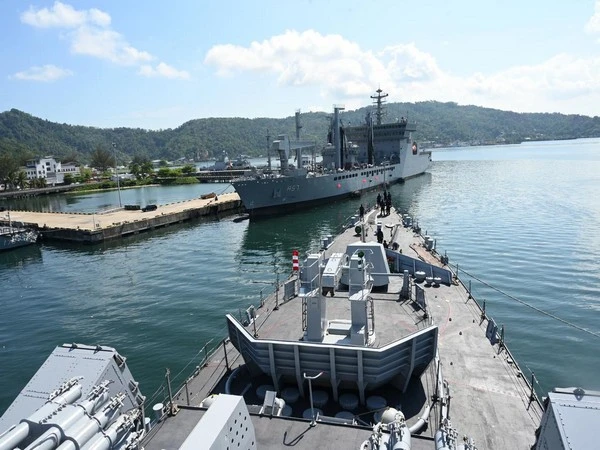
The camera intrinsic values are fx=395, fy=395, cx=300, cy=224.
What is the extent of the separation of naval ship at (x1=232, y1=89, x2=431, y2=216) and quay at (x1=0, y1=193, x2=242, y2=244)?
384 inches

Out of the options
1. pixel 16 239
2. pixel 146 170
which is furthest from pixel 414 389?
pixel 146 170

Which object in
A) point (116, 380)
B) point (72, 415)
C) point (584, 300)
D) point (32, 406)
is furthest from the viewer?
point (584, 300)

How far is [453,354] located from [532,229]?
36.9 metres

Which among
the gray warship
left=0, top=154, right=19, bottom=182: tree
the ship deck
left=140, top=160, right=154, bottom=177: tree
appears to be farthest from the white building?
the gray warship

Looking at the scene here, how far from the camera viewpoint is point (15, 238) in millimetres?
48094

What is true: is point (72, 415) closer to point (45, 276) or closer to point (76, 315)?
point (76, 315)

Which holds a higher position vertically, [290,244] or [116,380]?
[116,380]

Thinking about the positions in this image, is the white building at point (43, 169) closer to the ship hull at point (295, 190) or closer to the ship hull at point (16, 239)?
the ship hull at point (16, 239)

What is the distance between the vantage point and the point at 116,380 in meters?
9.77

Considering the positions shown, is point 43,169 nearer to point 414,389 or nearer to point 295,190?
point 295,190

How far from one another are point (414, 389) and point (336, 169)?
66.5 m

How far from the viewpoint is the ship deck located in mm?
8453

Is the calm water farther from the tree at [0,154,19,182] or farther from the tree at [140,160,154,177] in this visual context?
the tree at [140,160,154,177]

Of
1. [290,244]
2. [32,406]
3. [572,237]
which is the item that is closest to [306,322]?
[32,406]
